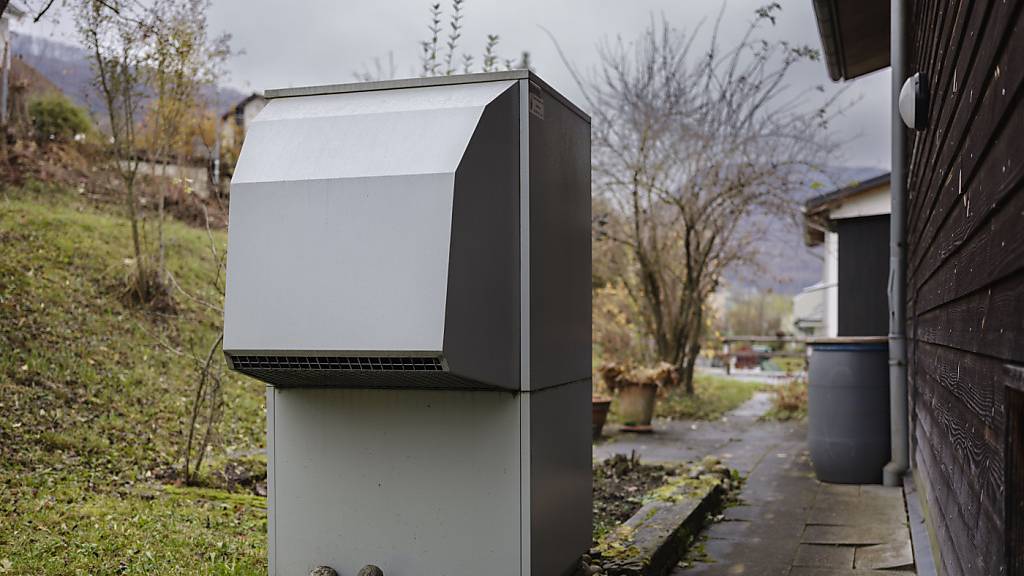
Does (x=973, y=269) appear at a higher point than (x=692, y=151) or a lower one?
lower

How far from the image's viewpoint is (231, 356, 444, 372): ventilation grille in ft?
9.34

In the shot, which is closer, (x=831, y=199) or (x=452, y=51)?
(x=452, y=51)

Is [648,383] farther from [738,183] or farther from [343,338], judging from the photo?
[343,338]

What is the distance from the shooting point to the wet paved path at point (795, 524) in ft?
14.6

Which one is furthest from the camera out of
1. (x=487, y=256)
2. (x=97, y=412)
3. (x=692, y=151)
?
(x=692, y=151)

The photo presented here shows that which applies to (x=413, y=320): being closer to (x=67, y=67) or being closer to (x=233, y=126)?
(x=67, y=67)

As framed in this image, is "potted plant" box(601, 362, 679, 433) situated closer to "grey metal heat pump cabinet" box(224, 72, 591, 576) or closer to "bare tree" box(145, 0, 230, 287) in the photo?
"bare tree" box(145, 0, 230, 287)

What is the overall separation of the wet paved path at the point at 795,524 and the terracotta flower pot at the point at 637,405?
43.0 inches

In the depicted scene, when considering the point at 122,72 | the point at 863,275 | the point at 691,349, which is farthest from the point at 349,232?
the point at 691,349

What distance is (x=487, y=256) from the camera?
10.2 ft

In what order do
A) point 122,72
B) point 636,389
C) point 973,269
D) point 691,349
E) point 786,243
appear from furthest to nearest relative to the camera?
point 786,243 < point 691,349 < point 636,389 < point 122,72 < point 973,269

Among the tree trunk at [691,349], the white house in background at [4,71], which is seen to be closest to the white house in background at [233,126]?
the white house in background at [4,71]

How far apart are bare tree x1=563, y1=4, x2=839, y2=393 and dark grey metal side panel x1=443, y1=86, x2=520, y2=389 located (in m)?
9.23

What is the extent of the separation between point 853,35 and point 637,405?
4249mm
